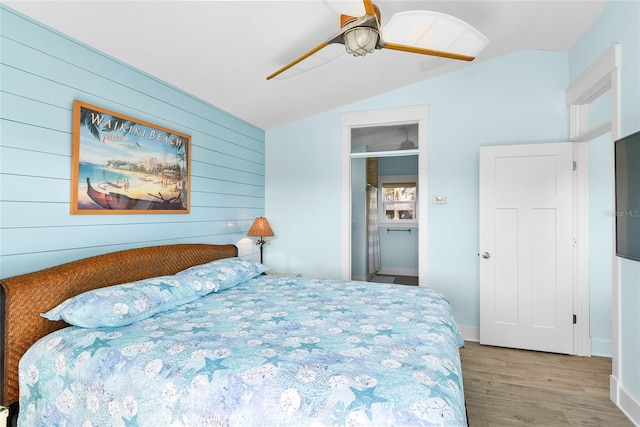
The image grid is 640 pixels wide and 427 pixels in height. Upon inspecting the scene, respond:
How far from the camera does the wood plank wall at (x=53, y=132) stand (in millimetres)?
1777

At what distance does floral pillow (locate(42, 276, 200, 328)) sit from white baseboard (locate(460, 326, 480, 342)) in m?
2.95

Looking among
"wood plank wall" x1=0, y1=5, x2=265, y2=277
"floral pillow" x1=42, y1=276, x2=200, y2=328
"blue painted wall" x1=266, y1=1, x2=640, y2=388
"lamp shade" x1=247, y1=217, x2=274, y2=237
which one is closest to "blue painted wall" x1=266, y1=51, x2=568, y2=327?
"blue painted wall" x1=266, y1=1, x2=640, y2=388

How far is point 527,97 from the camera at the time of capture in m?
3.41

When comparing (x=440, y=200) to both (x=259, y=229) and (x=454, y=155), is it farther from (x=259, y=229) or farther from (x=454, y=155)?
(x=259, y=229)

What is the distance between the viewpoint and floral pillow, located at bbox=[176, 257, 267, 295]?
2352 millimetres

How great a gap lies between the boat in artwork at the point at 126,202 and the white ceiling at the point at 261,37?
3.17ft

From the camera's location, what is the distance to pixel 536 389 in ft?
8.23

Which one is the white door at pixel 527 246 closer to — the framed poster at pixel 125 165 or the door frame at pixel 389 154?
the door frame at pixel 389 154

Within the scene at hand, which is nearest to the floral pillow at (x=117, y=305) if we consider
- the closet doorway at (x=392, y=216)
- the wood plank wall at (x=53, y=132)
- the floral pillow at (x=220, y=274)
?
the floral pillow at (x=220, y=274)

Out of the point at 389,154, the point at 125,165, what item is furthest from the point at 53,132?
the point at 389,154

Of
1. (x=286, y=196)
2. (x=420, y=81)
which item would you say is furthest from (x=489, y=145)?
(x=286, y=196)

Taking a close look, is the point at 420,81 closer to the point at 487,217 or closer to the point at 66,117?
the point at 487,217

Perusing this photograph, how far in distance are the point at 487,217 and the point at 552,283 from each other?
0.86 m

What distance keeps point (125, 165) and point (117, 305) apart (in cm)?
113
